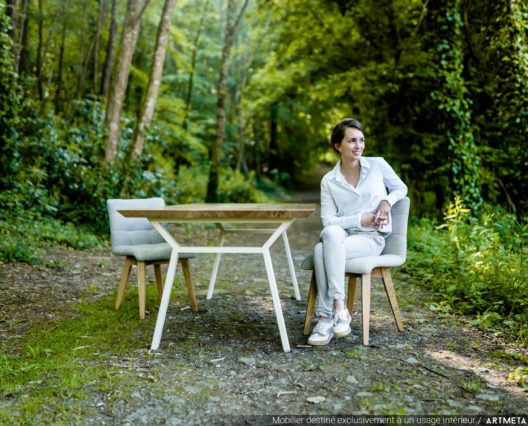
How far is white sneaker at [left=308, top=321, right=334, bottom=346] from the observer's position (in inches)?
142

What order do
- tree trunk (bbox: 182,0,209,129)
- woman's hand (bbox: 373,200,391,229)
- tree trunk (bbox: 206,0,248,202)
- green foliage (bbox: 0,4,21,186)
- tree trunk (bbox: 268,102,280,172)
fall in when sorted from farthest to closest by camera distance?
tree trunk (bbox: 268,102,280,172)
tree trunk (bbox: 182,0,209,129)
tree trunk (bbox: 206,0,248,202)
green foliage (bbox: 0,4,21,186)
woman's hand (bbox: 373,200,391,229)

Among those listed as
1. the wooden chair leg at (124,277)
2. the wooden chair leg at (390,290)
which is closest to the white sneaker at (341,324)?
the wooden chair leg at (390,290)

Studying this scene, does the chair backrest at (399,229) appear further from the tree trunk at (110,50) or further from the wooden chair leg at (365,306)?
the tree trunk at (110,50)

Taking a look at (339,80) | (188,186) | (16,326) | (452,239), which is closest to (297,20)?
(339,80)

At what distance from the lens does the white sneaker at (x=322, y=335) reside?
Result: 3.60 meters

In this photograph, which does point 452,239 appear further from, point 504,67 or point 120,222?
point 504,67

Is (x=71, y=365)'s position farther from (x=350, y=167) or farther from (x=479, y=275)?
(x=479, y=275)

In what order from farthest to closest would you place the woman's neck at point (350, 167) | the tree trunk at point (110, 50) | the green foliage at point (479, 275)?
the tree trunk at point (110, 50) < the green foliage at point (479, 275) < the woman's neck at point (350, 167)

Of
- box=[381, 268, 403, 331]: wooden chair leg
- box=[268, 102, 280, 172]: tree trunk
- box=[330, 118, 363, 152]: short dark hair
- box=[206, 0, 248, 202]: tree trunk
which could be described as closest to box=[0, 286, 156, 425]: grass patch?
box=[381, 268, 403, 331]: wooden chair leg

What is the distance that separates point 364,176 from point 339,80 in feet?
26.0

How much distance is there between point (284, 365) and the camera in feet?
10.6

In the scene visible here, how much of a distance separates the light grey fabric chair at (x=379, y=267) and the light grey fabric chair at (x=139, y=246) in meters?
1.24

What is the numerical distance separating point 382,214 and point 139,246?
7.12 ft

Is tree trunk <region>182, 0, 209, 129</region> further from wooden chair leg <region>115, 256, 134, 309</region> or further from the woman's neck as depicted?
the woman's neck
